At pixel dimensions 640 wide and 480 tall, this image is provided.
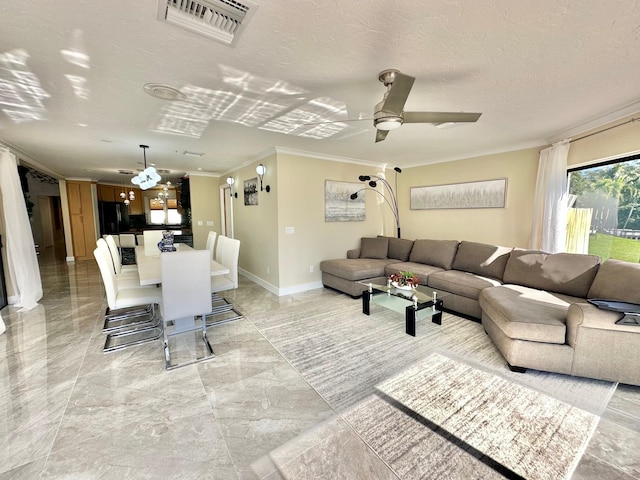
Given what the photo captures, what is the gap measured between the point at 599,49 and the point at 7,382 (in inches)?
195

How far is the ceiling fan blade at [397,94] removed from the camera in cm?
162

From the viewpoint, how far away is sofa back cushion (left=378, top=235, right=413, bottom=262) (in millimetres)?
4886

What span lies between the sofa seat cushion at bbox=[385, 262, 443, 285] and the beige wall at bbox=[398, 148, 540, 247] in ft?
3.76

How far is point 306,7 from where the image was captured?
1.34m

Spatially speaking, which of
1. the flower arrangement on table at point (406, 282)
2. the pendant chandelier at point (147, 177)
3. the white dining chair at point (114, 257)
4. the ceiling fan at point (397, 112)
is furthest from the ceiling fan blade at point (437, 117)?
the white dining chair at point (114, 257)

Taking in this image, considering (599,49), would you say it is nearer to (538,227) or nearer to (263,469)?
(538,227)

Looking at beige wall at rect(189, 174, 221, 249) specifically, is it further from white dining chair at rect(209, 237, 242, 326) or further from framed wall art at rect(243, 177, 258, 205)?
white dining chair at rect(209, 237, 242, 326)

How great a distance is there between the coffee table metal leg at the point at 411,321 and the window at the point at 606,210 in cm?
249

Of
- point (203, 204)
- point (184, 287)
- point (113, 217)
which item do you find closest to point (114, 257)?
point (184, 287)

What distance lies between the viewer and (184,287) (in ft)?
8.29

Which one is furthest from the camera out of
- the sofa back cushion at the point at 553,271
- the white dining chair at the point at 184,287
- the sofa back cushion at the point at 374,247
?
the sofa back cushion at the point at 374,247

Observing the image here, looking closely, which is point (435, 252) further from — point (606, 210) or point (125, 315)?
point (125, 315)

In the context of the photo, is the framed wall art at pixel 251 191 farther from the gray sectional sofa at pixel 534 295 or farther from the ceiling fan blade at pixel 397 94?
the ceiling fan blade at pixel 397 94

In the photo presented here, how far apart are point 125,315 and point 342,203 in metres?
3.77
